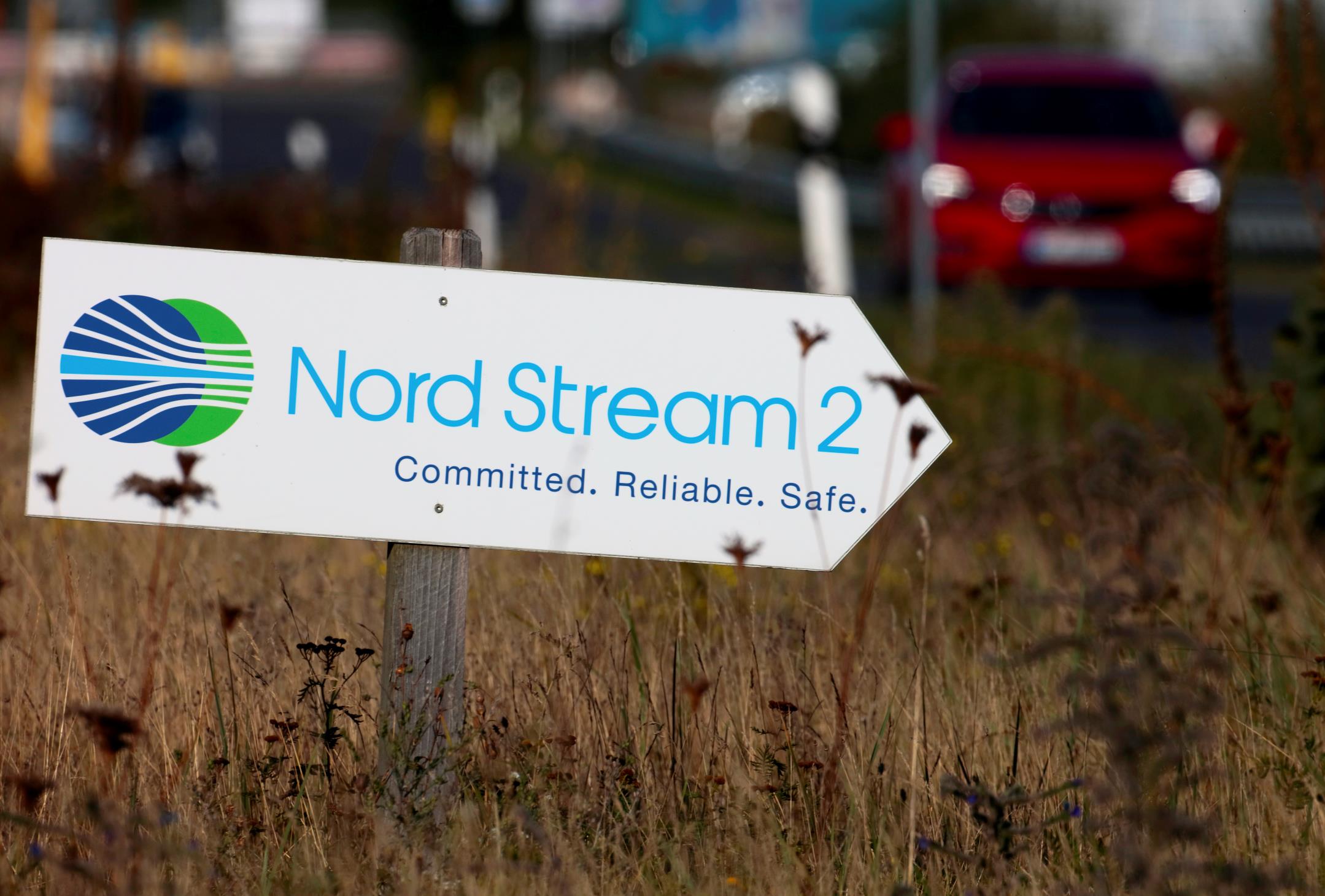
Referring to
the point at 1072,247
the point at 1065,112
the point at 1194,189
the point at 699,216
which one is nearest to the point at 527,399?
the point at 1072,247

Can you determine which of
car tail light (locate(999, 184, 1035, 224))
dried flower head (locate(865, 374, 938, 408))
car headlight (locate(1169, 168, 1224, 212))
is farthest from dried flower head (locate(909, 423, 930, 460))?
car headlight (locate(1169, 168, 1224, 212))

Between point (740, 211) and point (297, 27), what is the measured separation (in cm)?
4471

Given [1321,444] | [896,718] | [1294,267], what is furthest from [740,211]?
[896,718]

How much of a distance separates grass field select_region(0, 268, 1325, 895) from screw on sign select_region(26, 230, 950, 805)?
5.3 inches

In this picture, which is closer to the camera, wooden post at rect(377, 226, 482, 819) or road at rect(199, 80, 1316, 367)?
wooden post at rect(377, 226, 482, 819)

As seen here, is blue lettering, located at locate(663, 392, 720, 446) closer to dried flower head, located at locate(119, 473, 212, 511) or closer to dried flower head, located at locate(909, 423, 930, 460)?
dried flower head, located at locate(909, 423, 930, 460)

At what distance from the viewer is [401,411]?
293 cm

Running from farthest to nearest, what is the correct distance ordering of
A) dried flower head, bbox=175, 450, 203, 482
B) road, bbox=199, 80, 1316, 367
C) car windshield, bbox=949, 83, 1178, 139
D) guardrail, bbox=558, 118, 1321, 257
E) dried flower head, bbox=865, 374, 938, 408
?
guardrail, bbox=558, 118, 1321, 257 < car windshield, bbox=949, 83, 1178, 139 < road, bbox=199, 80, 1316, 367 < dried flower head, bbox=865, 374, 938, 408 < dried flower head, bbox=175, 450, 203, 482

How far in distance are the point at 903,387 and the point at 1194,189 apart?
356 inches

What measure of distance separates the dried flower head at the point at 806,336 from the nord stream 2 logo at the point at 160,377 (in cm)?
92

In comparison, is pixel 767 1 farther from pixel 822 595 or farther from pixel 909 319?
pixel 822 595

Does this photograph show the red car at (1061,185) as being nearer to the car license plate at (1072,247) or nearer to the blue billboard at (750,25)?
the car license plate at (1072,247)

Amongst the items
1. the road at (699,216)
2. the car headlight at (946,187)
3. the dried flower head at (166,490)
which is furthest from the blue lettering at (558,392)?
the car headlight at (946,187)

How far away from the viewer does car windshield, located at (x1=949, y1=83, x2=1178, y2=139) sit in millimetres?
11461
